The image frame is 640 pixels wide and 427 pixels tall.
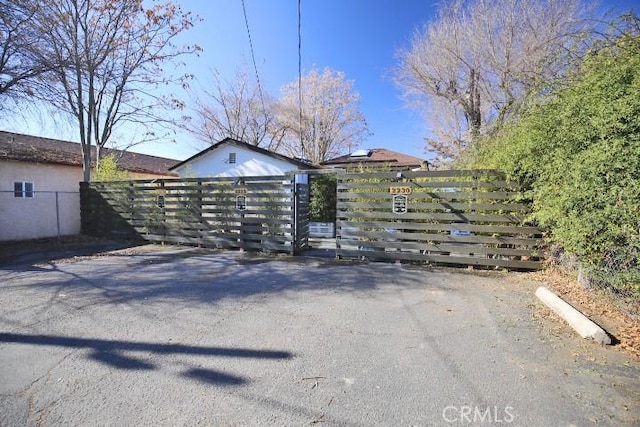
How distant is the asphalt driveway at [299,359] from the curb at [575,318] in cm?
12

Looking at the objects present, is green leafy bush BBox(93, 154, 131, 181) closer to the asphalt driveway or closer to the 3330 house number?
the asphalt driveway

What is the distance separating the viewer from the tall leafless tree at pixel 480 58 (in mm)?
11273

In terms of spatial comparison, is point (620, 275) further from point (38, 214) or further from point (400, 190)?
point (38, 214)

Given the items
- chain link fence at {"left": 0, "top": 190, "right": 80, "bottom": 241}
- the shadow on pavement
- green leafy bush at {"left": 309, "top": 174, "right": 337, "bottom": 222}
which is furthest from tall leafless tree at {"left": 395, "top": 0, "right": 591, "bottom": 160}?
chain link fence at {"left": 0, "top": 190, "right": 80, "bottom": 241}

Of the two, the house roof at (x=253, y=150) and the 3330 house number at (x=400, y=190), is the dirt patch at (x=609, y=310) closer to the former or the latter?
the 3330 house number at (x=400, y=190)

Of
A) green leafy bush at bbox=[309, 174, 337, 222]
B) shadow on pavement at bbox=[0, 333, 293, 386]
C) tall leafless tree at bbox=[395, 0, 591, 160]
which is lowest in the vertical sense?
shadow on pavement at bbox=[0, 333, 293, 386]

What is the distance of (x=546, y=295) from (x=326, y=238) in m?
7.23

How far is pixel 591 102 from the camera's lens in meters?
3.82

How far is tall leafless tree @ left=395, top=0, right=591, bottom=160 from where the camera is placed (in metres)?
11.3

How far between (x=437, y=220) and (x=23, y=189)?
1252cm

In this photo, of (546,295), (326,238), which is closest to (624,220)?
(546,295)

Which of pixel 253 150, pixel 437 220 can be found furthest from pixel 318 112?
pixel 437 220

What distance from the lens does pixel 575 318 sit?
327 cm

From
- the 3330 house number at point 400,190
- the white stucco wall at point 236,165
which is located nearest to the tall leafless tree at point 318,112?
the white stucco wall at point 236,165
